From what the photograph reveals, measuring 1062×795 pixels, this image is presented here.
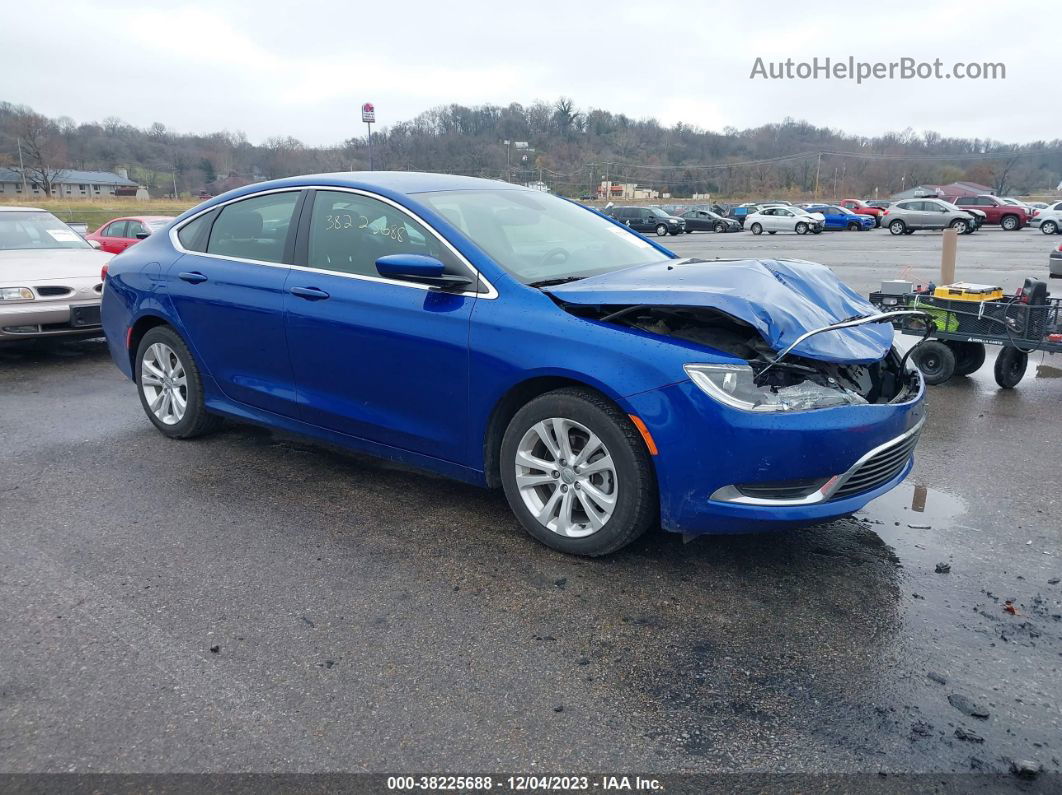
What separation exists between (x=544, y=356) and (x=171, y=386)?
3100 mm

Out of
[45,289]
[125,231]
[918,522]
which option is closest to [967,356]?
[918,522]

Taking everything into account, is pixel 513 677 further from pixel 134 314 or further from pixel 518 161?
pixel 518 161

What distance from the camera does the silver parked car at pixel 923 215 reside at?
3806 cm

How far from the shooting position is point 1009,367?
7.19 m

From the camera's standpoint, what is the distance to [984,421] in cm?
618

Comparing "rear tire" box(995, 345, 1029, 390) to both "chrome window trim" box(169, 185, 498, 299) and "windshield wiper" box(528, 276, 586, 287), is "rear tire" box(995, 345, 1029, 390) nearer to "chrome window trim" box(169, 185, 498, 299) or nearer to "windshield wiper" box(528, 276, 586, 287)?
"windshield wiper" box(528, 276, 586, 287)

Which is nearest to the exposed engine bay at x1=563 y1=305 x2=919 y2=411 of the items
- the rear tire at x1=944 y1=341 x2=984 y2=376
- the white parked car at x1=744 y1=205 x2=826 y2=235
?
the rear tire at x1=944 y1=341 x2=984 y2=376

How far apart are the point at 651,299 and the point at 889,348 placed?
123cm

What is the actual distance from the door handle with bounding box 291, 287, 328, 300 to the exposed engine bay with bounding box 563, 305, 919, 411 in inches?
57.8

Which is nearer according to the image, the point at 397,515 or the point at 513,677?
the point at 513,677

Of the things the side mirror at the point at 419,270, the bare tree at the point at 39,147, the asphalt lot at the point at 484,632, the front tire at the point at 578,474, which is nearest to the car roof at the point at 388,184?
the side mirror at the point at 419,270

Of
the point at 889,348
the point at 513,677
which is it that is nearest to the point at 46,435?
the point at 513,677

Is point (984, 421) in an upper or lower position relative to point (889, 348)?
lower

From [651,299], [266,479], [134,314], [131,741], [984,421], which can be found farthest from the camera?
[984,421]
